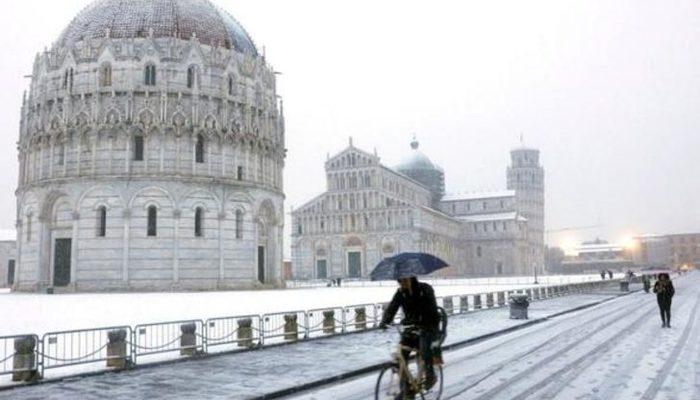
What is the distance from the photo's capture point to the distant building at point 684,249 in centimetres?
18800

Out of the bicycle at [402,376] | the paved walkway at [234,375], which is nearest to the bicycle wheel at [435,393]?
the bicycle at [402,376]

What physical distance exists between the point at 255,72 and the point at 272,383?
44131 millimetres

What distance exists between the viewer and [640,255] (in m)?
170

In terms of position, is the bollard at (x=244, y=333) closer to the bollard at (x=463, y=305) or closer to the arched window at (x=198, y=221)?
the bollard at (x=463, y=305)

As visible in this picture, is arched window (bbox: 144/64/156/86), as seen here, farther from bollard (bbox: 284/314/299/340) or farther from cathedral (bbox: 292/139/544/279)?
cathedral (bbox: 292/139/544/279)

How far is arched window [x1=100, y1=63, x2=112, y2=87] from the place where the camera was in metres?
46.6

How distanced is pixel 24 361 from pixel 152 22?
4285 centimetres

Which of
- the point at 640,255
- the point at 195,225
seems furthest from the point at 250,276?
the point at 640,255

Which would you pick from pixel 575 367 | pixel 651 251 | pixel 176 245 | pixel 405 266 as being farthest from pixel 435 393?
pixel 651 251

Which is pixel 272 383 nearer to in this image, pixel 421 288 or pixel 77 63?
pixel 421 288

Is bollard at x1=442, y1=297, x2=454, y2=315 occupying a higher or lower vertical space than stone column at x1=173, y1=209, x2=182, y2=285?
lower

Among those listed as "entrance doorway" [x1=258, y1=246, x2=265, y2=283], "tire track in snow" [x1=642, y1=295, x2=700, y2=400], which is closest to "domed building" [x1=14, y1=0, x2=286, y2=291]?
"entrance doorway" [x1=258, y1=246, x2=265, y2=283]

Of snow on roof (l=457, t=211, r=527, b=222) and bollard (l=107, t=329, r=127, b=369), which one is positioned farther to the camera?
snow on roof (l=457, t=211, r=527, b=222)

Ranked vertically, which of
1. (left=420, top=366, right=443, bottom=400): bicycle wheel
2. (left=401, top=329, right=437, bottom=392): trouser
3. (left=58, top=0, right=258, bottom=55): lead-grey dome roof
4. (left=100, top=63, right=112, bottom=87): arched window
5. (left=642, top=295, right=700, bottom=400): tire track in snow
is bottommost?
(left=642, top=295, right=700, bottom=400): tire track in snow
